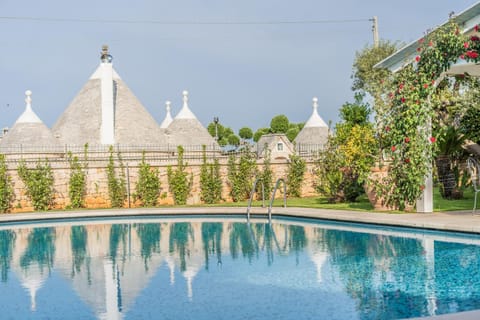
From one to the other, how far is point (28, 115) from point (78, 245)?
1922 centimetres

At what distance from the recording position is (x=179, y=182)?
68.8 ft

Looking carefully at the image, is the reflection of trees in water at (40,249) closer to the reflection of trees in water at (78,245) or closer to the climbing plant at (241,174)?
the reflection of trees in water at (78,245)

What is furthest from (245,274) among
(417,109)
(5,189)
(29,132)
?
(29,132)

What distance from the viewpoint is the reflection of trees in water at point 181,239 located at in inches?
397

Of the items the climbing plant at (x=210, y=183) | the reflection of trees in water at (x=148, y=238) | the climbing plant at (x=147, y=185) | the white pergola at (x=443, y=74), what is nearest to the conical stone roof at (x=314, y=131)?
the climbing plant at (x=210, y=183)

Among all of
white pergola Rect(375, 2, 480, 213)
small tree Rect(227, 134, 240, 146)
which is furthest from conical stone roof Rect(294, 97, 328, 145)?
small tree Rect(227, 134, 240, 146)

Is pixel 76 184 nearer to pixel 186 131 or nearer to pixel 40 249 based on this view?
pixel 40 249

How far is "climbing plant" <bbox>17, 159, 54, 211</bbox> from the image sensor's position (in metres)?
19.9

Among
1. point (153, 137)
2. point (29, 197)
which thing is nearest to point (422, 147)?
point (29, 197)

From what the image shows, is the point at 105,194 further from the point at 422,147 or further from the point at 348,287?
the point at 348,287

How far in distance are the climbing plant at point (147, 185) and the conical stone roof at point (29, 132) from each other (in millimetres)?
9380

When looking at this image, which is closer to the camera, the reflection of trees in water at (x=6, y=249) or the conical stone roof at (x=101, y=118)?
the reflection of trees in water at (x=6, y=249)

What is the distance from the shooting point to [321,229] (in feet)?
42.7

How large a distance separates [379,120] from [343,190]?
12.5 feet
